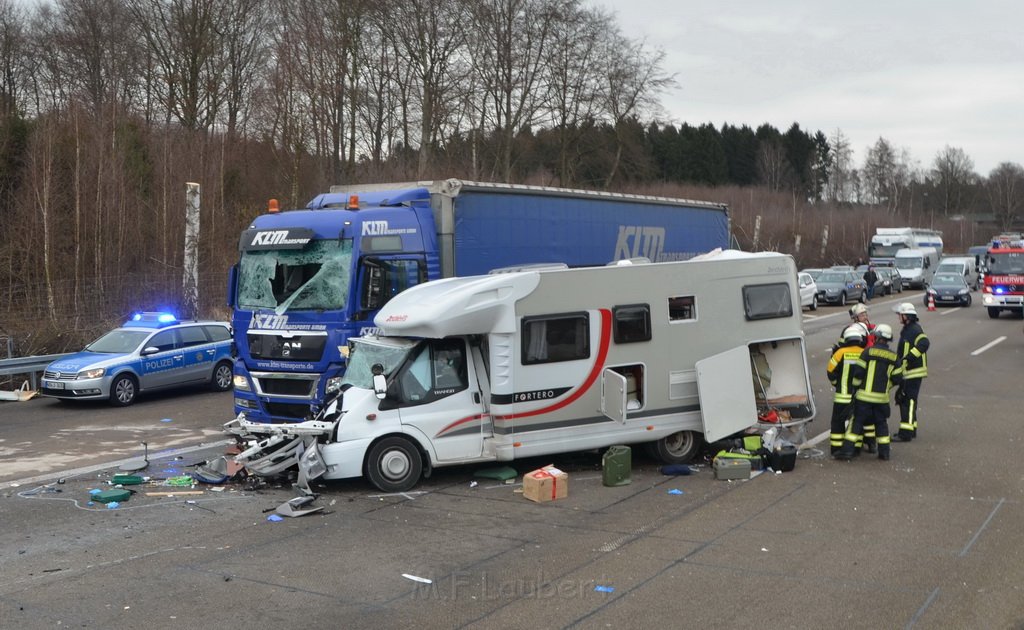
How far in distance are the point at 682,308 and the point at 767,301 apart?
1314 mm

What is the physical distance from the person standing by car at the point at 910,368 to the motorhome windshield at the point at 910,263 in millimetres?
44476

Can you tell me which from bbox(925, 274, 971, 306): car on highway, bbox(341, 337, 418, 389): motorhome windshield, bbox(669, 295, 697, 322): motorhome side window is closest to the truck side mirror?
bbox(341, 337, 418, 389): motorhome windshield

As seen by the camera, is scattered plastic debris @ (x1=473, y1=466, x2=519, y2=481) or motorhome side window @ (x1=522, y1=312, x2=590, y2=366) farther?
scattered plastic debris @ (x1=473, y1=466, x2=519, y2=481)

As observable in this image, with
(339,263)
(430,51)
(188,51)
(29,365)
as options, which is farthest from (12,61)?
(339,263)

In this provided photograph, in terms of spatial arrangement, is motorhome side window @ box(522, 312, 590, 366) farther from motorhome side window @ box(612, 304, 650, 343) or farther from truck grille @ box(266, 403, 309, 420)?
truck grille @ box(266, 403, 309, 420)

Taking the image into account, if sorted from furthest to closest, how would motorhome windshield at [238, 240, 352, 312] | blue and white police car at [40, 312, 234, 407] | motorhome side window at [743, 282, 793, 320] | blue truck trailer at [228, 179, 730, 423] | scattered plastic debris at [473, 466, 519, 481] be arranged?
blue and white police car at [40, 312, 234, 407], motorhome windshield at [238, 240, 352, 312], blue truck trailer at [228, 179, 730, 423], motorhome side window at [743, 282, 793, 320], scattered plastic debris at [473, 466, 519, 481]

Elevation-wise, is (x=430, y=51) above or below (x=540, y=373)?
above

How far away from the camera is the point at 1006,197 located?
128250 mm

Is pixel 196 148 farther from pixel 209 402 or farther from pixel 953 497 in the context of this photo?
pixel 953 497

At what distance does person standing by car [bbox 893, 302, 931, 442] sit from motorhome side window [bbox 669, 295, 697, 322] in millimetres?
3209

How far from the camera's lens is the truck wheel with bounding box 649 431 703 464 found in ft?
38.7

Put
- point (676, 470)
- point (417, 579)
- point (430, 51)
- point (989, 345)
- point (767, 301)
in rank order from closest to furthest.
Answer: point (417, 579) → point (676, 470) → point (767, 301) → point (989, 345) → point (430, 51)

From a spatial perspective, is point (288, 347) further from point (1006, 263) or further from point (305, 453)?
point (1006, 263)

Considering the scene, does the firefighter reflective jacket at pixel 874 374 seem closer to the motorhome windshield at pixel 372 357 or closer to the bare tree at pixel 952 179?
the motorhome windshield at pixel 372 357
